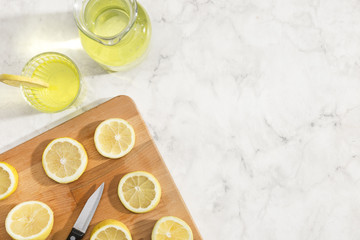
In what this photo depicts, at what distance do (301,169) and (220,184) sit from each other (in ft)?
1.18

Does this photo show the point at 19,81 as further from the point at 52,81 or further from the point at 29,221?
the point at 29,221

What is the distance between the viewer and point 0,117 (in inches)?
57.1

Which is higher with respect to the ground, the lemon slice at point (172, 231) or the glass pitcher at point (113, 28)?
the glass pitcher at point (113, 28)

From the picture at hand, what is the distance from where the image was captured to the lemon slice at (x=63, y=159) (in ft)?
4.36

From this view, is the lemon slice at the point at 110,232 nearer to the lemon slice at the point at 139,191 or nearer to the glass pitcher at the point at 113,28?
the lemon slice at the point at 139,191

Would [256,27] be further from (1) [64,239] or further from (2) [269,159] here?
(1) [64,239]

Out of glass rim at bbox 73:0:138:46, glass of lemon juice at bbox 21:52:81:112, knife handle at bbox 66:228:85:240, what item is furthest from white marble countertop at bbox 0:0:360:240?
knife handle at bbox 66:228:85:240

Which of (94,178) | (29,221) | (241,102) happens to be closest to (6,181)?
(29,221)

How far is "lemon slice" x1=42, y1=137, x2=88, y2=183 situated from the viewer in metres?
1.33

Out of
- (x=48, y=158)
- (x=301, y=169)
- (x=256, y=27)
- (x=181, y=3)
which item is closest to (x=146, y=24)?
(x=181, y=3)

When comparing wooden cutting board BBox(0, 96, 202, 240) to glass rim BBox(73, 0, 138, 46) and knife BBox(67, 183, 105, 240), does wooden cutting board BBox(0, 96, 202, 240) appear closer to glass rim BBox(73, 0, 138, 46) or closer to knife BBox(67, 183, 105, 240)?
knife BBox(67, 183, 105, 240)

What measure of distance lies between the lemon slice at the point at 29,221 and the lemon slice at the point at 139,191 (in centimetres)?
30

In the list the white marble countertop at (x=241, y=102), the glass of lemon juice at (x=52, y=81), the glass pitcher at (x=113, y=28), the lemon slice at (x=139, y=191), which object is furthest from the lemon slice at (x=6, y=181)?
the glass pitcher at (x=113, y=28)

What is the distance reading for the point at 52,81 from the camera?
140 cm
